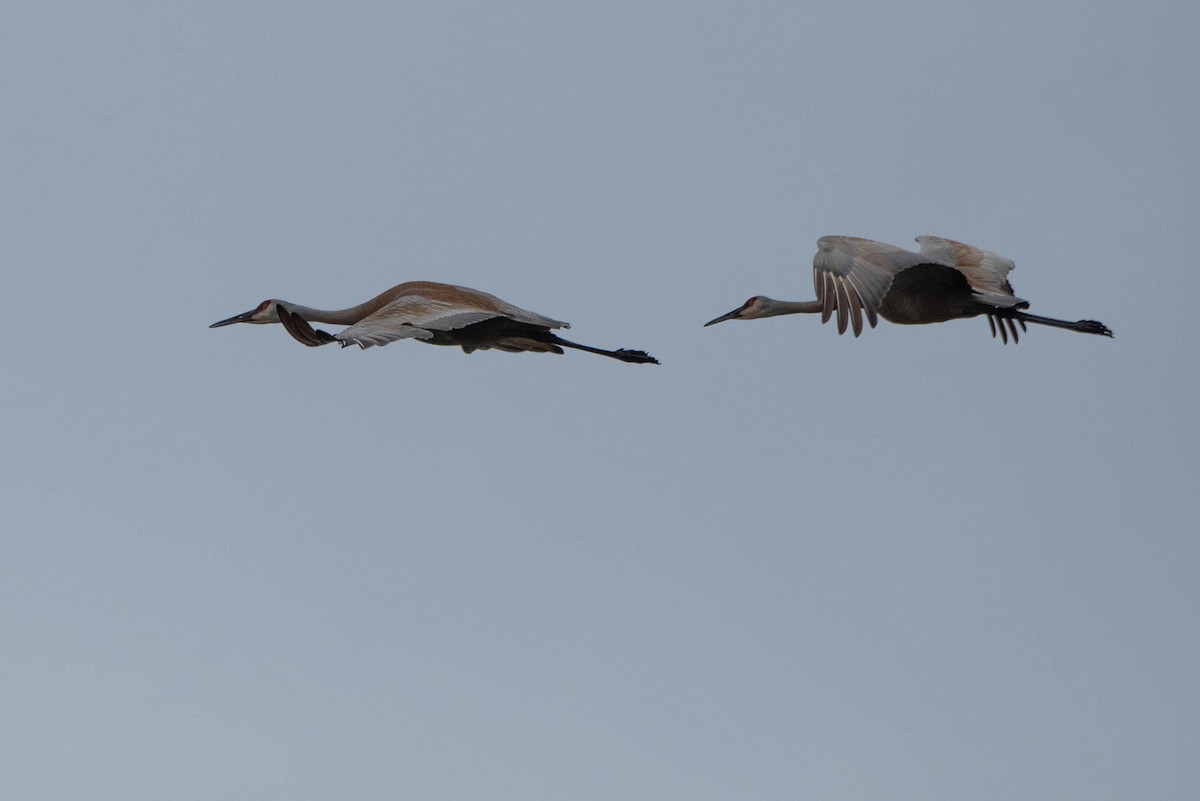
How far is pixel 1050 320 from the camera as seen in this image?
874 inches

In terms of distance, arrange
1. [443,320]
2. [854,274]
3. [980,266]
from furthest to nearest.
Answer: [980,266], [443,320], [854,274]

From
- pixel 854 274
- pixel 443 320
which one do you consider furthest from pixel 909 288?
pixel 443 320

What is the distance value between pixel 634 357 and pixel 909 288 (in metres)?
3.41

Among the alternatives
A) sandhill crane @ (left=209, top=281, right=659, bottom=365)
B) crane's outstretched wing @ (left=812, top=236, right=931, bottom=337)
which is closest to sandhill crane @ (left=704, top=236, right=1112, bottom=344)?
crane's outstretched wing @ (left=812, top=236, right=931, bottom=337)

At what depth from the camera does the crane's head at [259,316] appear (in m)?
23.3

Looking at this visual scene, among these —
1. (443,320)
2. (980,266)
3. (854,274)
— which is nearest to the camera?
(854,274)

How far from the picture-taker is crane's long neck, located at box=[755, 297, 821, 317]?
23.5 metres

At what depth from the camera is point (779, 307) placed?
77.2 feet

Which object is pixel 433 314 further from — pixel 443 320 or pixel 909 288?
pixel 909 288

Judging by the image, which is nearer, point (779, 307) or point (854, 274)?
point (854, 274)

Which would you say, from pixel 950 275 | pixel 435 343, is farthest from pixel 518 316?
pixel 950 275

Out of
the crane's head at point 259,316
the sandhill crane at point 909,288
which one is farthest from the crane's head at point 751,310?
the crane's head at point 259,316

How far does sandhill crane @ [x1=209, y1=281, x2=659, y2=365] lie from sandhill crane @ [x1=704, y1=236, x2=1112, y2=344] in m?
2.73

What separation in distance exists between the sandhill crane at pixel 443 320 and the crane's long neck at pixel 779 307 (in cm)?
161
